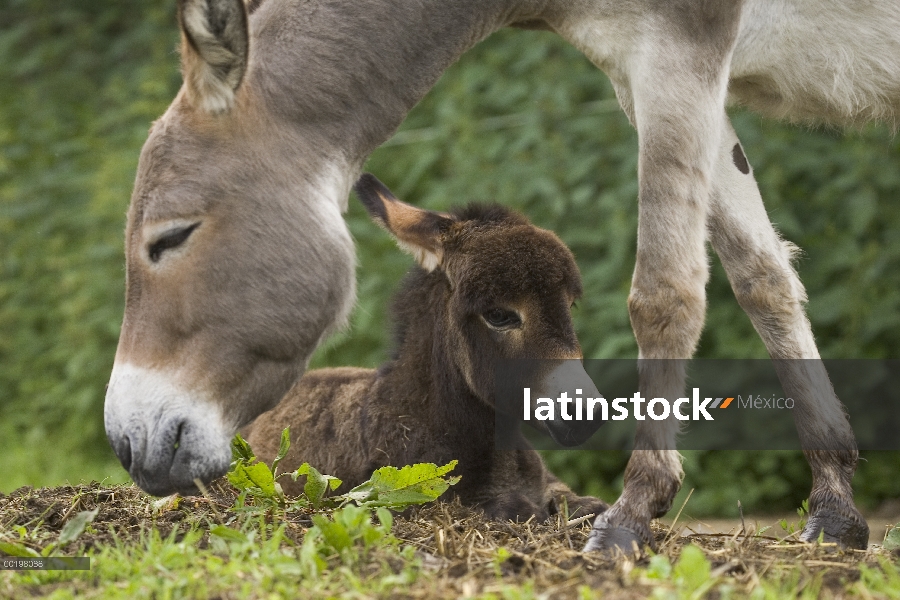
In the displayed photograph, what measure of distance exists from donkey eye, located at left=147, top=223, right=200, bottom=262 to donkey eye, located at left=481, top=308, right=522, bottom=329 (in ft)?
3.70

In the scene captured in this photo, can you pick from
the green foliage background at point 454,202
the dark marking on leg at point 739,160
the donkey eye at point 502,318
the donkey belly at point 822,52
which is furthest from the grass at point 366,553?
the donkey belly at point 822,52

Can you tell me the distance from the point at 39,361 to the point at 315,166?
6.13 metres

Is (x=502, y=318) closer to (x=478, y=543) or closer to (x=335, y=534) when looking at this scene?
(x=478, y=543)

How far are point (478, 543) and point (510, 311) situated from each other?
3.04 ft

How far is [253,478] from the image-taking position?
131 inches

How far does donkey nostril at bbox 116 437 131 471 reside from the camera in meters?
2.95

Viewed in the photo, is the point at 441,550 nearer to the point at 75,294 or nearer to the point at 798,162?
the point at 798,162

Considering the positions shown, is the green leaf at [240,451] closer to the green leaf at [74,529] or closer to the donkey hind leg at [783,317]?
the green leaf at [74,529]

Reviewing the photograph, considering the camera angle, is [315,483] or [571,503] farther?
[571,503]

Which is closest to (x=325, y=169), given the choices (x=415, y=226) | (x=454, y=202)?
(x=415, y=226)

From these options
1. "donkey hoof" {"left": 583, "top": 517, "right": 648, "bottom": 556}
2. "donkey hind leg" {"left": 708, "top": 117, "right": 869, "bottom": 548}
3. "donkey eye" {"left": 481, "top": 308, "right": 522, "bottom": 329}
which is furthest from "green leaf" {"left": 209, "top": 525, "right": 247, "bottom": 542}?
"donkey hind leg" {"left": 708, "top": 117, "right": 869, "bottom": 548}

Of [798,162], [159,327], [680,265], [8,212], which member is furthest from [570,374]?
[8,212]

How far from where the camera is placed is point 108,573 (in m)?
2.58

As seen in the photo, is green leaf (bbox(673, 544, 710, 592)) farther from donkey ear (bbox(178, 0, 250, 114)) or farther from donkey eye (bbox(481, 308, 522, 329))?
donkey ear (bbox(178, 0, 250, 114))
